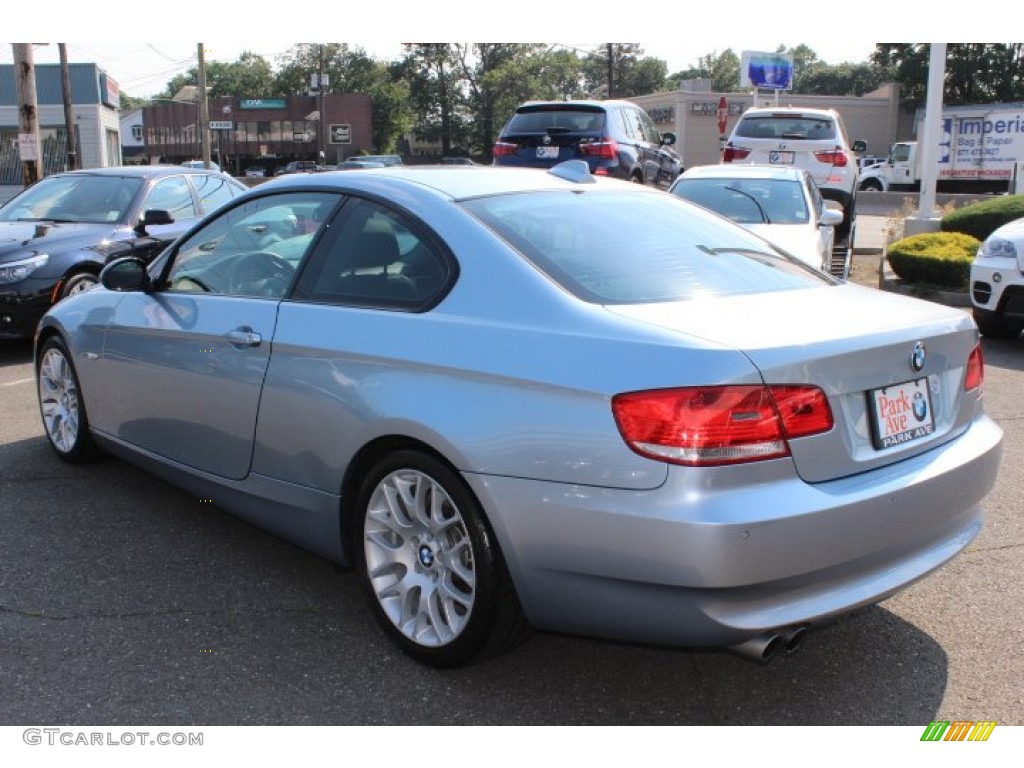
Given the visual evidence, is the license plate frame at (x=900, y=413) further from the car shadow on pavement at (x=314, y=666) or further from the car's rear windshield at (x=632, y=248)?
the car shadow on pavement at (x=314, y=666)

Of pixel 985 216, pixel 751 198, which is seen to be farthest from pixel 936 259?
pixel 985 216

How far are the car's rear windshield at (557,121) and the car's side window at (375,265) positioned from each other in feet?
34.1

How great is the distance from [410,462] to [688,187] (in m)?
7.80

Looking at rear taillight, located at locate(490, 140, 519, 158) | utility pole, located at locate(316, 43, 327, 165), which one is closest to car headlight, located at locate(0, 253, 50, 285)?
rear taillight, located at locate(490, 140, 519, 158)

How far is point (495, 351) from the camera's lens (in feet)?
9.81

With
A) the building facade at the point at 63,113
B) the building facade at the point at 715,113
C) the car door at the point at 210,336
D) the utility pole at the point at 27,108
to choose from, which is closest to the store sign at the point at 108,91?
the building facade at the point at 63,113

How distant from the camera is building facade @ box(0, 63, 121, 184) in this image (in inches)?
1545

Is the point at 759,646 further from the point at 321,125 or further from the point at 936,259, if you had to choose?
the point at 321,125

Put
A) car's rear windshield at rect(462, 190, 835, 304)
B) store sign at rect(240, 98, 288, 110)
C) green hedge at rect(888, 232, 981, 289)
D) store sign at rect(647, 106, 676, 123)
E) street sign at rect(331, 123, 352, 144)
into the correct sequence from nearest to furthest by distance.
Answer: car's rear windshield at rect(462, 190, 835, 304), green hedge at rect(888, 232, 981, 289), store sign at rect(647, 106, 676, 123), street sign at rect(331, 123, 352, 144), store sign at rect(240, 98, 288, 110)

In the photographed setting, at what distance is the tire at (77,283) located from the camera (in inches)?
333

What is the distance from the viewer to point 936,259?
11.4 metres

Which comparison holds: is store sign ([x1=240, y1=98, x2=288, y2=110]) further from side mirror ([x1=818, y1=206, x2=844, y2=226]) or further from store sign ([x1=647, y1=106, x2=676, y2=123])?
side mirror ([x1=818, y1=206, x2=844, y2=226])

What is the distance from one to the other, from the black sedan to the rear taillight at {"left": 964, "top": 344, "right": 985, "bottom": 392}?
6.61 m

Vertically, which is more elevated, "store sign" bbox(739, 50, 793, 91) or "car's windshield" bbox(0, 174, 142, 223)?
"store sign" bbox(739, 50, 793, 91)
